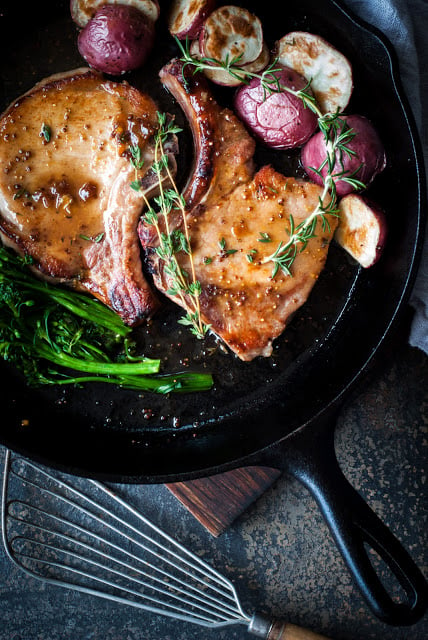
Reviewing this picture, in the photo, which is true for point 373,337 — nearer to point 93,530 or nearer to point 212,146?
point 212,146

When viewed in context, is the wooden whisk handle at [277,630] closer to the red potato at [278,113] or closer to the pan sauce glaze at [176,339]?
the pan sauce glaze at [176,339]

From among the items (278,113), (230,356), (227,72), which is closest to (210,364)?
(230,356)

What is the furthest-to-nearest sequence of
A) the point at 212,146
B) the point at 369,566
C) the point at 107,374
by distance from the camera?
the point at 107,374, the point at 212,146, the point at 369,566

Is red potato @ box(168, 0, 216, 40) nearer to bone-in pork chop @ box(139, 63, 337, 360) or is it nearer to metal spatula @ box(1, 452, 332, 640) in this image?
bone-in pork chop @ box(139, 63, 337, 360)

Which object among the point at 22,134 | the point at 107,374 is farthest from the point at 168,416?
the point at 22,134

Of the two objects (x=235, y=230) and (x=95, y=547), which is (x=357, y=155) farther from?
(x=95, y=547)

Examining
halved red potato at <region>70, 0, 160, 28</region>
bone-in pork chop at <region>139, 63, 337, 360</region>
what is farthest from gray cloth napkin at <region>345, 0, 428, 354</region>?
halved red potato at <region>70, 0, 160, 28</region>
